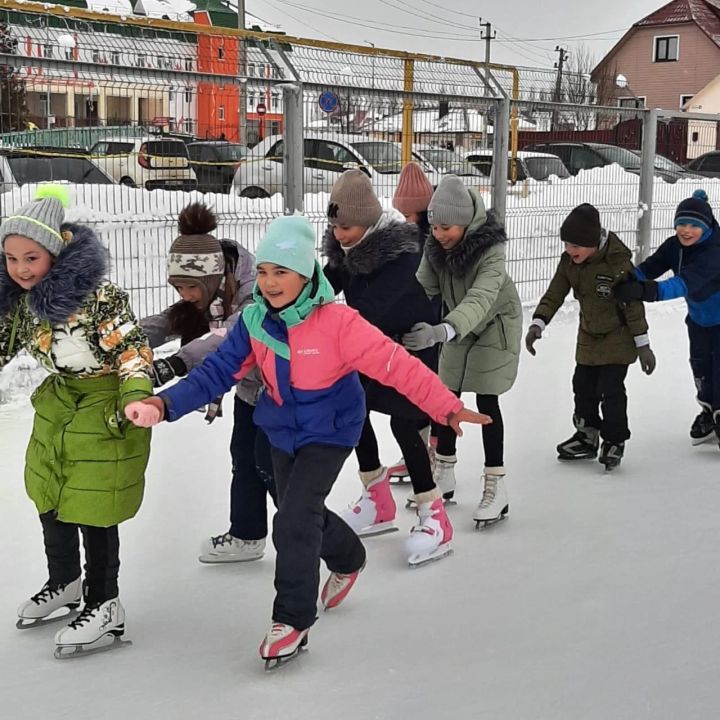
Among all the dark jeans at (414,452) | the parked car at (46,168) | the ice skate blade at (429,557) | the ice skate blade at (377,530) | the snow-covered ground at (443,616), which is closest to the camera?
the snow-covered ground at (443,616)

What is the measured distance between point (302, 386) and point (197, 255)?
0.77 metres

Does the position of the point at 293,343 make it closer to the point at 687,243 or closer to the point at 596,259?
the point at 596,259

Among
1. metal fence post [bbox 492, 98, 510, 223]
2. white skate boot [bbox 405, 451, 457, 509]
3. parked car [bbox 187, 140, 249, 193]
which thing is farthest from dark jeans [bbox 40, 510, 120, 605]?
metal fence post [bbox 492, 98, 510, 223]

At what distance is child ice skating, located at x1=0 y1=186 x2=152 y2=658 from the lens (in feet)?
10.1

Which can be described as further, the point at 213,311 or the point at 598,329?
the point at 598,329

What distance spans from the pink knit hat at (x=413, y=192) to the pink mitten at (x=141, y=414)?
232cm

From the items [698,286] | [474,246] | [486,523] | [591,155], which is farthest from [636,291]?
[591,155]

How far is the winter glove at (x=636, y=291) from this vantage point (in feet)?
16.4

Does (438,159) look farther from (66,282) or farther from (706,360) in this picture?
(66,282)

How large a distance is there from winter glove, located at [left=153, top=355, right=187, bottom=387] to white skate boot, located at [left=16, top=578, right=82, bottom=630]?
2.61 feet

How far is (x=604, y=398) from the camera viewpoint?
17.4 feet

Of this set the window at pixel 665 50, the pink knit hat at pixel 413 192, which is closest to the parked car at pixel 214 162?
the pink knit hat at pixel 413 192

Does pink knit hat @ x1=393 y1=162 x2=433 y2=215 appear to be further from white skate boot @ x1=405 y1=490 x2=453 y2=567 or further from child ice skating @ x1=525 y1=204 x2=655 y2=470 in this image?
white skate boot @ x1=405 y1=490 x2=453 y2=567

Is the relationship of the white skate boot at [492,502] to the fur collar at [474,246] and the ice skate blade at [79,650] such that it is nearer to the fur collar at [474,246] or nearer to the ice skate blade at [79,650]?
the fur collar at [474,246]
